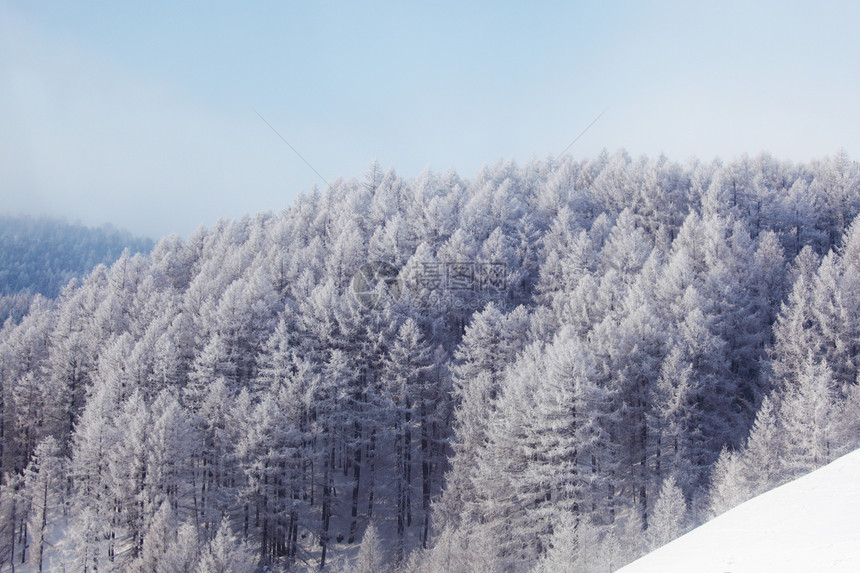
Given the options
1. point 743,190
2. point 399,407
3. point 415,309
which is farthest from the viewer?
point 743,190

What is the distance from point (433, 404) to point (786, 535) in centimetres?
2889

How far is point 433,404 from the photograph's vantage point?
38.0m

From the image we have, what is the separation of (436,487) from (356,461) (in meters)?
6.48

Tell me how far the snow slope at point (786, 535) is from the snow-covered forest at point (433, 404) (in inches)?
393

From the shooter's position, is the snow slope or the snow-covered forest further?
the snow-covered forest

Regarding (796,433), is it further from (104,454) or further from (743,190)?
(743,190)

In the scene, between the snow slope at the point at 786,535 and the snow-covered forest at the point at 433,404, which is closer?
the snow slope at the point at 786,535

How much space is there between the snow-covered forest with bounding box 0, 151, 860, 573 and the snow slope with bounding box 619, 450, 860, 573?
9983mm

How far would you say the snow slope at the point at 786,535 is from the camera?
8.97m

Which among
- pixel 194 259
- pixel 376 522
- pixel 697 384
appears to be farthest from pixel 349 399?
pixel 194 259

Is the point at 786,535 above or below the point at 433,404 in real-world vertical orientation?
below

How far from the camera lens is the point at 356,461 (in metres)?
38.0

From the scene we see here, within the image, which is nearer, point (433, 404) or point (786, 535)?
point (786, 535)

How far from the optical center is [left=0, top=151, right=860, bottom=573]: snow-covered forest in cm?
→ 2573
